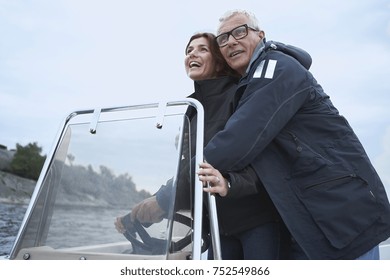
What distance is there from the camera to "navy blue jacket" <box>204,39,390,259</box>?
56.1 inches

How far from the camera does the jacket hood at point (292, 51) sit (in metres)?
1.62

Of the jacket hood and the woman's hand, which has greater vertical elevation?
the jacket hood

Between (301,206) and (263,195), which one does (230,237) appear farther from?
(301,206)

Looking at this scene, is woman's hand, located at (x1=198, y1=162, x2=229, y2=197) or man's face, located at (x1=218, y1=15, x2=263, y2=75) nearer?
woman's hand, located at (x1=198, y1=162, x2=229, y2=197)

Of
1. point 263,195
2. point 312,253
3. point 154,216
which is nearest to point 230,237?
point 263,195

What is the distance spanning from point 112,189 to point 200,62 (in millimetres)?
784

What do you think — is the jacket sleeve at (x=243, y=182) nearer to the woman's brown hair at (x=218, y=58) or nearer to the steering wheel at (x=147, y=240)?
the steering wheel at (x=147, y=240)

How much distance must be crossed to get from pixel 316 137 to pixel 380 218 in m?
0.37

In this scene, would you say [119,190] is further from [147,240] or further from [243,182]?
[243,182]

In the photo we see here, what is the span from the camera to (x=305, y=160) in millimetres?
1462

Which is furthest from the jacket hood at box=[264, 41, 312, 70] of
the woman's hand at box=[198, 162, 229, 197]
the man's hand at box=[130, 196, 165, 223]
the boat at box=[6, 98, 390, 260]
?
the man's hand at box=[130, 196, 165, 223]

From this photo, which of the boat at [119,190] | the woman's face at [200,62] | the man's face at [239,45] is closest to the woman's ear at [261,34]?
the man's face at [239,45]

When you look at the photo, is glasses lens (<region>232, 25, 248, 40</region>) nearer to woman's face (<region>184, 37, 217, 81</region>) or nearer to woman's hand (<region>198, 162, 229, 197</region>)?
woman's face (<region>184, 37, 217, 81</region>)
